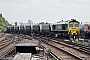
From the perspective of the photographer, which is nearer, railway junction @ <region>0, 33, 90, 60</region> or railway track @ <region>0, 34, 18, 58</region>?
railway junction @ <region>0, 33, 90, 60</region>

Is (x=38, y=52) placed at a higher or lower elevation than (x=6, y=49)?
higher

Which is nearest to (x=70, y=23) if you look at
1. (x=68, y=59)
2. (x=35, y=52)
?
(x=68, y=59)

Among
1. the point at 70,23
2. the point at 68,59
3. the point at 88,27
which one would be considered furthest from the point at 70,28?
the point at 68,59

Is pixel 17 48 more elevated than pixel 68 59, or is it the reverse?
pixel 17 48

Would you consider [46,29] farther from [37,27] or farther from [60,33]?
[60,33]

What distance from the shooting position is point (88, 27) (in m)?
32.5

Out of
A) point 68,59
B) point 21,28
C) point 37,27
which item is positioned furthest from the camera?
point 21,28

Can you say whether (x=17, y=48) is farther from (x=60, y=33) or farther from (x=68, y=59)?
(x=60, y=33)

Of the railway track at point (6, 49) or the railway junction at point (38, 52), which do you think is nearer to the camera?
the railway junction at point (38, 52)

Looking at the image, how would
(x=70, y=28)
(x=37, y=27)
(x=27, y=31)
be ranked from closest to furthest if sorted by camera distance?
(x=70, y=28) < (x=37, y=27) < (x=27, y=31)

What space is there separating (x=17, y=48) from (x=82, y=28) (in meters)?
26.3

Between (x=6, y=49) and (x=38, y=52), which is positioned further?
(x=6, y=49)

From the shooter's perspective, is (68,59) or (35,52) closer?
(35,52)

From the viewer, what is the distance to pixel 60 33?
35.6 meters
